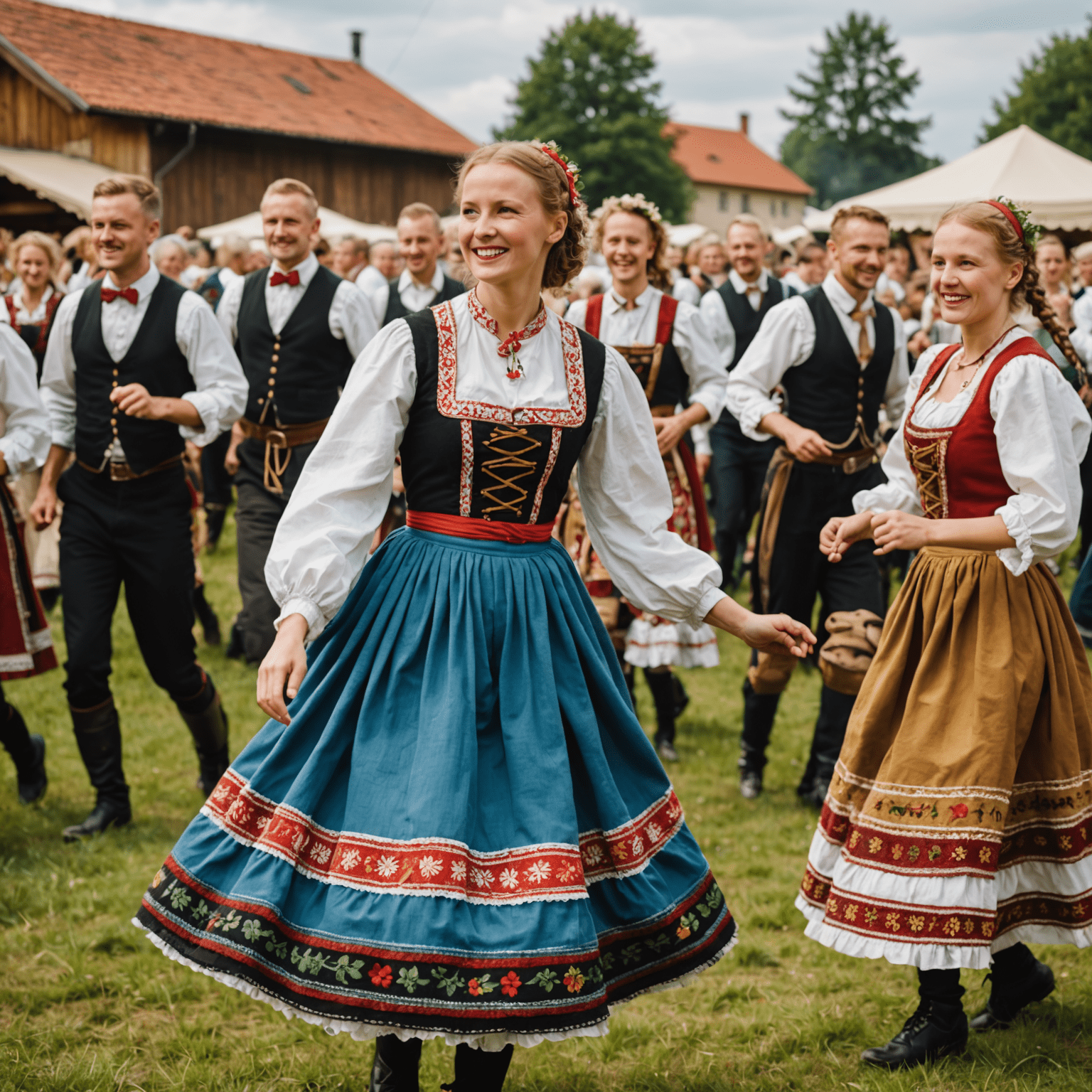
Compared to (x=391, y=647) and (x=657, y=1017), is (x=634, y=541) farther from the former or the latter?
(x=657, y=1017)

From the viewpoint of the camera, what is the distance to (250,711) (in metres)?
6.21

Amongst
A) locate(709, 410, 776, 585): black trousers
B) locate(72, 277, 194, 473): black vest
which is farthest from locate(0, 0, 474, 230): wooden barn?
locate(72, 277, 194, 473): black vest

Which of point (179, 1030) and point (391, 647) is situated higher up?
point (391, 647)

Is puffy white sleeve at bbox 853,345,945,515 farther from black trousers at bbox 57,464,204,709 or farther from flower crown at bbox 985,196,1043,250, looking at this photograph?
black trousers at bbox 57,464,204,709

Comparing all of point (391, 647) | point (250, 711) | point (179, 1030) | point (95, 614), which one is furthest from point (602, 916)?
point (250, 711)

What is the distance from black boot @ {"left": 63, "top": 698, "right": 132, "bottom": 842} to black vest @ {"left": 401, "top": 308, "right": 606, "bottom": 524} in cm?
262

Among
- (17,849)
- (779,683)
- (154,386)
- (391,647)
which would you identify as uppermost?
(154,386)

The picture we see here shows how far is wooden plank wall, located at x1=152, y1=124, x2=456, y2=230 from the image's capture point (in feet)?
88.6

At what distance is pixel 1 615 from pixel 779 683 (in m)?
2.83

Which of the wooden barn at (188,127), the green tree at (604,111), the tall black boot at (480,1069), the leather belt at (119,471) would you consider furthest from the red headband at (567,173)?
the green tree at (604,111)

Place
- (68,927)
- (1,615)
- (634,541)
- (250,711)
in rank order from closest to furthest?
1. (634,541)
2. (68,927)
3. (1,615)
4. (250,711)

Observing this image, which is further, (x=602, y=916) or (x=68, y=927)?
(x=68, y=927)

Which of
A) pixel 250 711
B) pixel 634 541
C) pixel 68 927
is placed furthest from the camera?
pixel 250 711

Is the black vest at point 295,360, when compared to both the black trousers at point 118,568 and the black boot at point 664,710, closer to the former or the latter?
the black trousers at point 118,568
